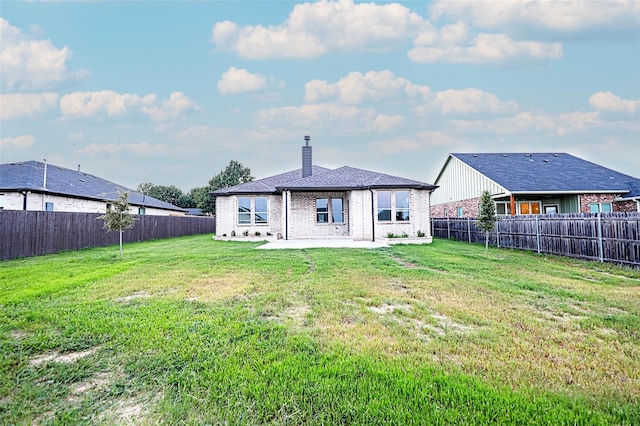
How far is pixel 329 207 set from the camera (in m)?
17.3

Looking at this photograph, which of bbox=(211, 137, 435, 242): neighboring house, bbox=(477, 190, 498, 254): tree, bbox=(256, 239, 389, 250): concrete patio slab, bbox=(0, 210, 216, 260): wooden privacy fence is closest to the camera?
bbox=(0, 210, 216, 260): wooden privacy fence

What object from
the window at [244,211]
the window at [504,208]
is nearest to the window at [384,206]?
the window at [244,211]

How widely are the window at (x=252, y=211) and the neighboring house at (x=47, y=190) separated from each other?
5912mm

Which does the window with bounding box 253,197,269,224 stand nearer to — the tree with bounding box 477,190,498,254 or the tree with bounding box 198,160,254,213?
the tree with bounding box 477,190,498,254

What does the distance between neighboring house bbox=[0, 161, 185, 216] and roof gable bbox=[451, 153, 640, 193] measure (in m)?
22.7

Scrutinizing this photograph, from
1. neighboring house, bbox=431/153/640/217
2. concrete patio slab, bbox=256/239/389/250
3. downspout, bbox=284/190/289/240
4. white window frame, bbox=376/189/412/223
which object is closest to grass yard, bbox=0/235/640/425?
concrete patio slab, bbox=256/239/389/250

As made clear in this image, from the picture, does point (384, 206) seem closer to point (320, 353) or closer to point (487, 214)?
point (487, 214)

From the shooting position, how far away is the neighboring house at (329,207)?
15.6 meters

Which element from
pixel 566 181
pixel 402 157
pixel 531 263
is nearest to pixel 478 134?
pixel 402 157

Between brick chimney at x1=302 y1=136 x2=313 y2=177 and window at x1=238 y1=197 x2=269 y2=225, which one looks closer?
window at x1=238 y1=197 x2=269 y2=225

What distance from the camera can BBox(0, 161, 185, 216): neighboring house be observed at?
15672 mm

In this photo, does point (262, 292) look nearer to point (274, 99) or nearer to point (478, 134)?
point (274, 99)

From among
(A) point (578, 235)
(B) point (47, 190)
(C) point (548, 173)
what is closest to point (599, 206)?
(C) point (548, 173)

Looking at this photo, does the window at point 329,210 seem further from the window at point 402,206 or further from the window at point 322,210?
the window at point 402,206
